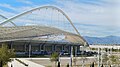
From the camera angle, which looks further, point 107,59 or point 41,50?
point 41,50

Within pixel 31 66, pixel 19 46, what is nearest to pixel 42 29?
pixel 19 46

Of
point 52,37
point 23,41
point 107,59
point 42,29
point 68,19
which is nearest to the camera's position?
point 107,59

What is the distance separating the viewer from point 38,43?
291ft

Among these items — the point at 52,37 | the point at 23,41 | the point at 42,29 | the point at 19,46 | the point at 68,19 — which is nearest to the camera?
the point at 23,41

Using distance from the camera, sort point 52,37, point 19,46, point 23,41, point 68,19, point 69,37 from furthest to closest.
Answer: point 69,37 → point 68,19 → point 52,37 → point 19,46 → point 23,41

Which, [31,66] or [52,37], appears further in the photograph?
[52,37]

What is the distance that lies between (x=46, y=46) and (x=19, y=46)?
47.3ft

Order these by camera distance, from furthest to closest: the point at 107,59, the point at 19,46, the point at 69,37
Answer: the point at 69,37
the point at 19,46
the point at 107,59

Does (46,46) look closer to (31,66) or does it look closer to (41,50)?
(41,50)

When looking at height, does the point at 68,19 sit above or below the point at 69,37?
above

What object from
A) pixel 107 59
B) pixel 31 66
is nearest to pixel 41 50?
pixel 107 59

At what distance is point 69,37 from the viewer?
385 ft

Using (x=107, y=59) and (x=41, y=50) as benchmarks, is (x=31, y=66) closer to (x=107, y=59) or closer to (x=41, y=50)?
(x=107, y=59)

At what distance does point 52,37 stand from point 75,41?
1894 centimetres
